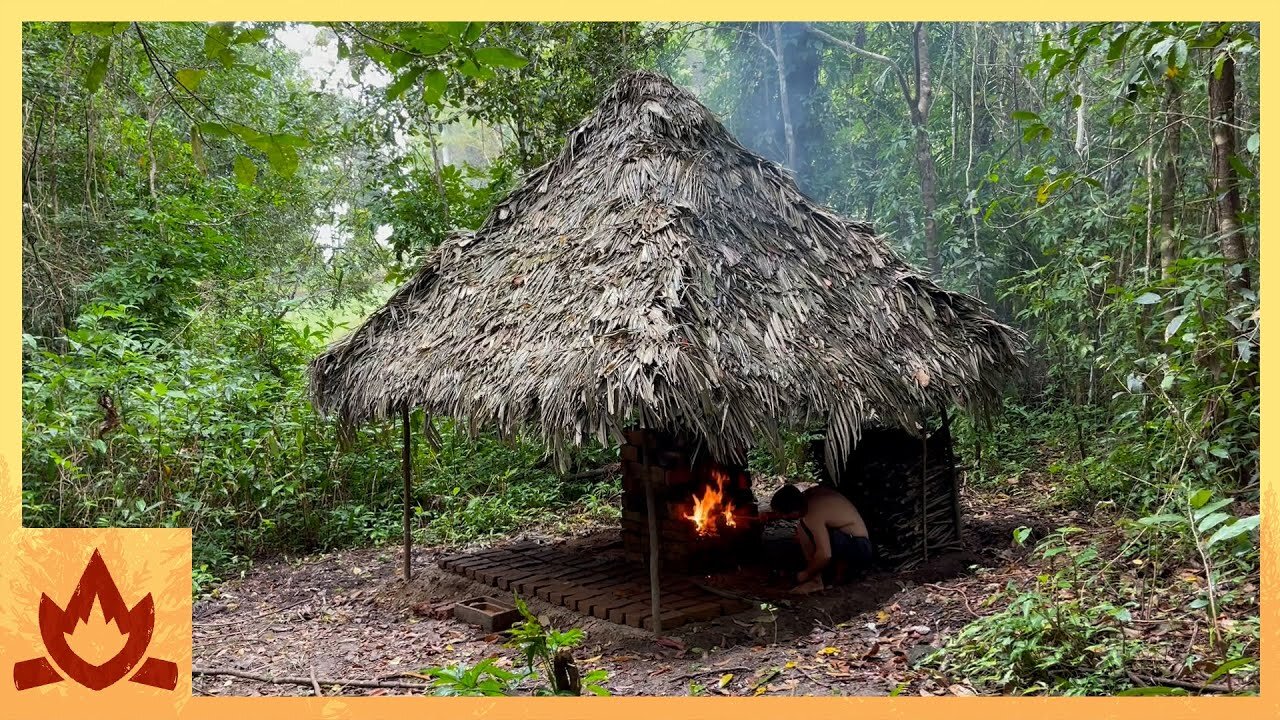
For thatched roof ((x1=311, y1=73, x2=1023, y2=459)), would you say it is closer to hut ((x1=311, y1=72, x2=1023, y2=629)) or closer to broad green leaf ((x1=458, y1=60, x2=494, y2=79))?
hut ((x1=311, y1=72, x2=1023, y2=629))

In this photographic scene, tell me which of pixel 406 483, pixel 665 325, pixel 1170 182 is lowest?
pixel 406 483

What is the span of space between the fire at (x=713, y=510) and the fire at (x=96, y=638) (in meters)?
3.23

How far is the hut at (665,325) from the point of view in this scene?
14.2 feet

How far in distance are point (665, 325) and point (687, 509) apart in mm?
1634

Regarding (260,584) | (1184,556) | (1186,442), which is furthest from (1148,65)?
(260,584)

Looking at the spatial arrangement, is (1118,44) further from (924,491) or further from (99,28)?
(99,28)

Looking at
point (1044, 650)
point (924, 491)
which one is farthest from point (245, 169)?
point (924, 491)

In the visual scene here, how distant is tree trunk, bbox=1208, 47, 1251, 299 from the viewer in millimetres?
4758

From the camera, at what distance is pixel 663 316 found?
4.37 meters

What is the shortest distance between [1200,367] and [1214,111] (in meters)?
1.43

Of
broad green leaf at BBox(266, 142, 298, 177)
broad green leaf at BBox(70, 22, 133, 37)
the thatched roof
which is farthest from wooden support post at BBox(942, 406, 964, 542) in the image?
broad green leaf at BBox(70, 22, 133, 37)

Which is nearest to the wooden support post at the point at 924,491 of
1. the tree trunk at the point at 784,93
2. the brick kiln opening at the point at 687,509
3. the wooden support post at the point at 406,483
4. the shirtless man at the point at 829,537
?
the shirtless man at the point at 829,537

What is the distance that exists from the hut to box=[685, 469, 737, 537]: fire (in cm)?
2

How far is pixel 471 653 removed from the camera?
4762 mm
